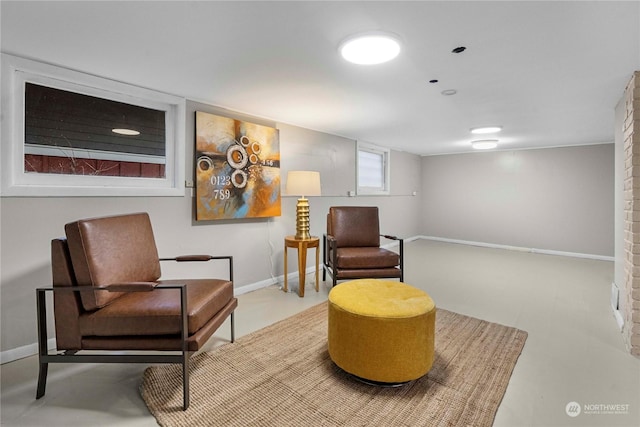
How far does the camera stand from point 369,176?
19.6 ft

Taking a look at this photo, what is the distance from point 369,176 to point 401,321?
4410 mm

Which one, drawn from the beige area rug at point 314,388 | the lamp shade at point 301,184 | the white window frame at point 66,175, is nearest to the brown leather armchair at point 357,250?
the lamp shade at point 301,184

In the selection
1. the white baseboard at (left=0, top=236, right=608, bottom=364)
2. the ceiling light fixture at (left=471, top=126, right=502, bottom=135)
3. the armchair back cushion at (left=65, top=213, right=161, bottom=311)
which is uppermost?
the ceiling light fixture at (left=471, top=126, right=502, bottom=135)

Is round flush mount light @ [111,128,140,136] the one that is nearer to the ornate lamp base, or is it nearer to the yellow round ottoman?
the ornate lamp base

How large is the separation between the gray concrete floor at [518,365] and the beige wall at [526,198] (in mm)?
1609

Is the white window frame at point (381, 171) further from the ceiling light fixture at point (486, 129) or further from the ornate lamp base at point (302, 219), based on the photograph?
the ornate lamp base at point (302, 219)

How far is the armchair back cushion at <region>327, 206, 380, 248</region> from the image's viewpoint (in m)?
3.83

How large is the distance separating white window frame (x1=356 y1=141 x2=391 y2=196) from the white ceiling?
1995 mm

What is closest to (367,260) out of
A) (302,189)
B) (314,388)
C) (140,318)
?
→ (302,189)

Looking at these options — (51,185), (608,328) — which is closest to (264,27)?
(51,185)

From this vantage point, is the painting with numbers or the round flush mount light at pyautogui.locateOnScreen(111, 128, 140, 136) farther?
the painting with numbers

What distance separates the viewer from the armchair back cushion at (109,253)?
5.69ft

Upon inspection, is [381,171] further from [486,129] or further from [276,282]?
[276,282]

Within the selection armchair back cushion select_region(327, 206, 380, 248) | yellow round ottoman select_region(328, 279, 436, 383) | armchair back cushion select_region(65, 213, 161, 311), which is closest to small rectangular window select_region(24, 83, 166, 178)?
armchair back cushion select_region(65, 213, 161, 311)
